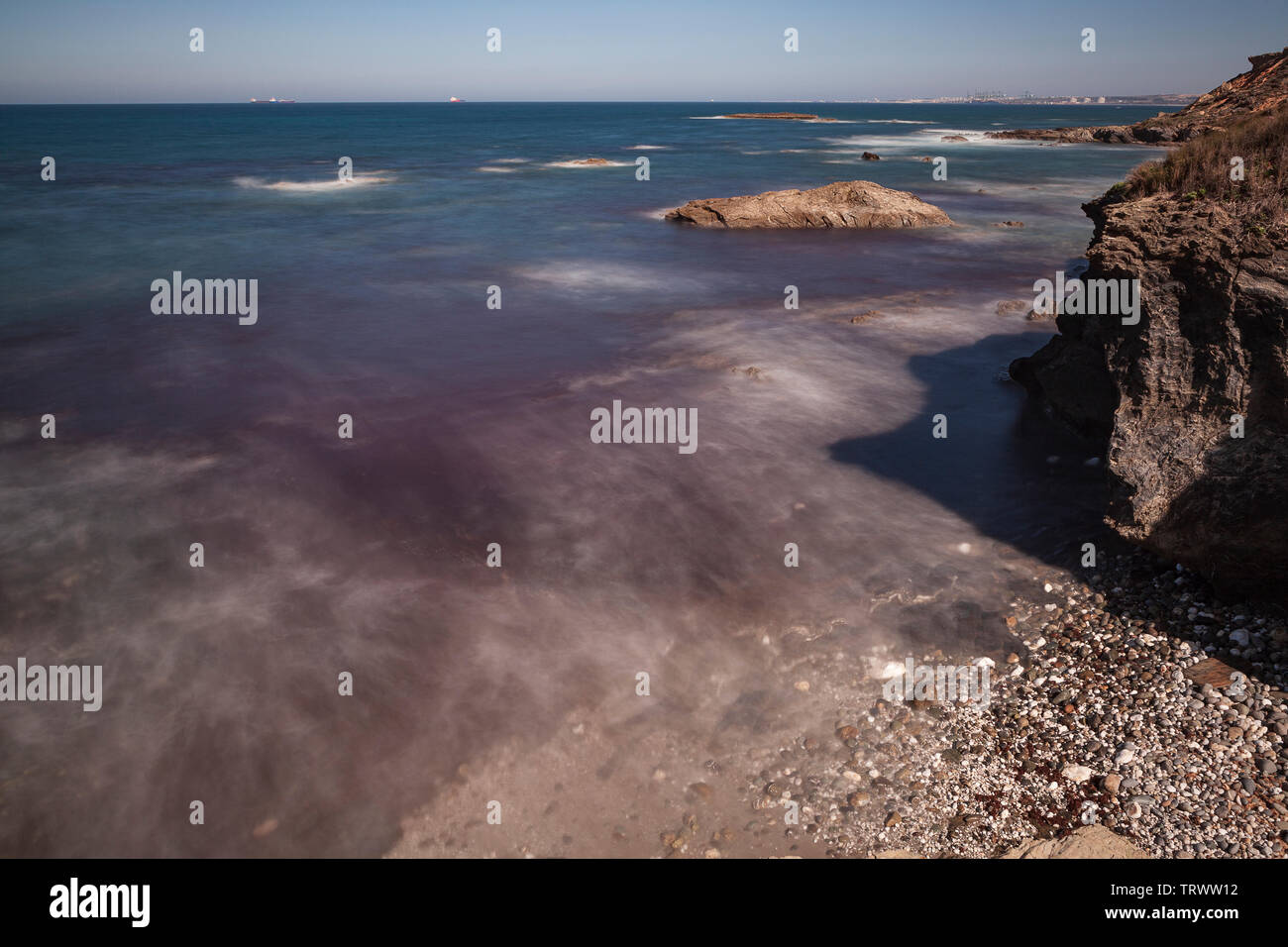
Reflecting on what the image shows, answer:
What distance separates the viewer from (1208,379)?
25.1 feet

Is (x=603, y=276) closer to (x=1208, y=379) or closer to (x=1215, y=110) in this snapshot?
(x=1208, y=379)

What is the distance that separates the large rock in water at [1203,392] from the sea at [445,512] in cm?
128

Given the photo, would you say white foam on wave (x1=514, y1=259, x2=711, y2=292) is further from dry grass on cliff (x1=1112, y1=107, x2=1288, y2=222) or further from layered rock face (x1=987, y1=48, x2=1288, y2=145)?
layered rock face (x1=987, y1=48, x2=1288, y2=145)

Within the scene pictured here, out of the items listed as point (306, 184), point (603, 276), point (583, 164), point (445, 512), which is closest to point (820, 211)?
point (603, 276)

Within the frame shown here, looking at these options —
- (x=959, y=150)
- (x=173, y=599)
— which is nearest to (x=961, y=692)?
(x=173, y=599)

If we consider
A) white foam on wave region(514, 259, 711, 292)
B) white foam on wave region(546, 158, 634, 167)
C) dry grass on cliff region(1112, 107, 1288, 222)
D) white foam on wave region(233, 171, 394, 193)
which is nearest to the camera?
dry grass on cliff region(1112, 107, 1288, 222)

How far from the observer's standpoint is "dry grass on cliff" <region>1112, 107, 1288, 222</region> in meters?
7.86

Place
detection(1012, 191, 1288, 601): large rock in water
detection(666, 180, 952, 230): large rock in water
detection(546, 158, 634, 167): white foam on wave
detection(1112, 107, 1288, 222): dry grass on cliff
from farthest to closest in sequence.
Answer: detection(546, 158, 634, 167): white foam on wave → detection(666, 180, 952, 230): large rock in water → detection(1112, 107, 1288, 222): dry grass on cliff → detection(1012, 191, 1288, 601): large rock in water

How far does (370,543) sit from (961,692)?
21.4ft

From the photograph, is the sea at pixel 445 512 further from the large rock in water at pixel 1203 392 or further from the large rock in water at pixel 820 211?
the large rock in water at pixel 820 211

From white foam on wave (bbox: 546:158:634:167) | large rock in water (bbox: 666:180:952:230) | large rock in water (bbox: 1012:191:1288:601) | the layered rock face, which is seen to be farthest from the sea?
white foam on wave (bbox: 546:158:634:167)

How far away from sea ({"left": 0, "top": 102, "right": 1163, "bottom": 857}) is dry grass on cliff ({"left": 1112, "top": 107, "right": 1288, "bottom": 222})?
3.57 m

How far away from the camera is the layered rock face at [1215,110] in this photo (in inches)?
1673

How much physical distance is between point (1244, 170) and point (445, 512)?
9927mm
